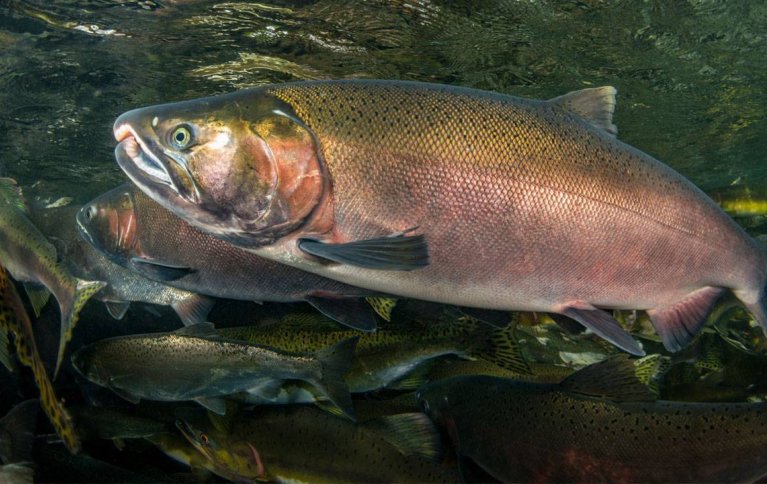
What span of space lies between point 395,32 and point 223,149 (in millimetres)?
8319

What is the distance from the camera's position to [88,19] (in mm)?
8430

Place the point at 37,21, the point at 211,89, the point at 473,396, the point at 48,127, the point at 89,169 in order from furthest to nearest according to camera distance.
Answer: the point at 89,169 → the point at 48,127 → the point at 211,89 → the point at 37,21 → the point at 473,396

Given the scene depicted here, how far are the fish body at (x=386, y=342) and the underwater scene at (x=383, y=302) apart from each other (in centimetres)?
2

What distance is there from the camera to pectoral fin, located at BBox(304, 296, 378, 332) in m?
2.81

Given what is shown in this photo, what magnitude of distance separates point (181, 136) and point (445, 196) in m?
1.34

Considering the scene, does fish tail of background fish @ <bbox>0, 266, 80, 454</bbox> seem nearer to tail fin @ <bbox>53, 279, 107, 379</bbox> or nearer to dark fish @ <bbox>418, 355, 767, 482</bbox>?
Answer: tail fin @ <bbox>53, 279, 107, 379</bbox>

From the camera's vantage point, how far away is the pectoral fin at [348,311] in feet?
9.22

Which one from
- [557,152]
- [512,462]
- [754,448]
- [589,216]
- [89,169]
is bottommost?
[89,169]

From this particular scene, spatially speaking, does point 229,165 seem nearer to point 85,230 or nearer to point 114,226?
point 114,226

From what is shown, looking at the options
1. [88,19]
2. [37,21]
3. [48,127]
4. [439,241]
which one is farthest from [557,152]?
[48,127]

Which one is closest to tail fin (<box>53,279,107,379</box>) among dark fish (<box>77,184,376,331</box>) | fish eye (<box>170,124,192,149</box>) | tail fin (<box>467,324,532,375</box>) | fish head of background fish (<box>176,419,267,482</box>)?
dark fish (<box>77,184,376,331</box>)

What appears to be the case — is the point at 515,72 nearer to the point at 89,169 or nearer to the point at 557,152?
the point at 557,152

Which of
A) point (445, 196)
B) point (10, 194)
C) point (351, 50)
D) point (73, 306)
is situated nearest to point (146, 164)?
point (445, 196)

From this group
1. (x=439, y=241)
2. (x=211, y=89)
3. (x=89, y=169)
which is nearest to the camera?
(x=439, y=241)
